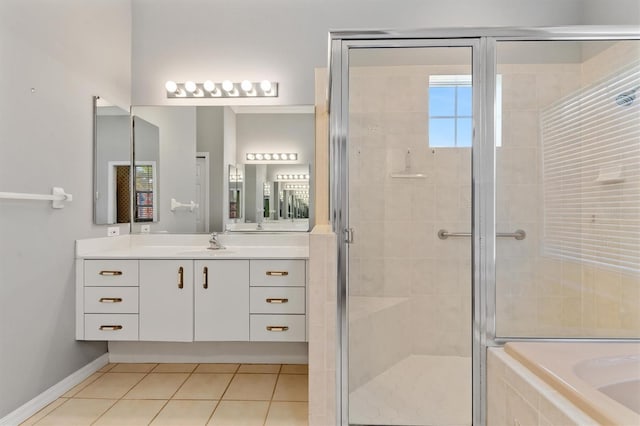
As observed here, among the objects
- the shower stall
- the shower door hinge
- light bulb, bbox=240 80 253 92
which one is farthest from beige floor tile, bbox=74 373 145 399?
light bulb, bbox=240 80 253 92

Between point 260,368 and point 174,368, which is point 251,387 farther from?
point 174,368

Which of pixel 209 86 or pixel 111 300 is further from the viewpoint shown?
pixel 209 86

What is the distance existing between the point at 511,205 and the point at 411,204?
1.49 feet

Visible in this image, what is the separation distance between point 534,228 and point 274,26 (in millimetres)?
2246

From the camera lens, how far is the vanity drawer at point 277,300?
2207 millimetres

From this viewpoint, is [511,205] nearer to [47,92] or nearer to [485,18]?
[485,18]

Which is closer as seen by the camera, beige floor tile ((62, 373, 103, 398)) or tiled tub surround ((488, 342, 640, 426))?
tiled tub surround ((488, 342, 640, 426))

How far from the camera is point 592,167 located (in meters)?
1.68

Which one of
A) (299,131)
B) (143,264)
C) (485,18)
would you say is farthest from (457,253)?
(485,18)

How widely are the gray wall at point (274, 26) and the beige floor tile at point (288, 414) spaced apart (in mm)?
2035

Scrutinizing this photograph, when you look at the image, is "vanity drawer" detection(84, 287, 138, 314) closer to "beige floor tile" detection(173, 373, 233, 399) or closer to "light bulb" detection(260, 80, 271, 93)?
"beige floor tile" detection(173, 373, 233, 399)

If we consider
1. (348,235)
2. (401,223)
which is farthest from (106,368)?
(401,223)

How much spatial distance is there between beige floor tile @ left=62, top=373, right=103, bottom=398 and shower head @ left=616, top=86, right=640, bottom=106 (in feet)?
10.7

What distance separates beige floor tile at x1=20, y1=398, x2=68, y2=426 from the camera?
1.82 metres
